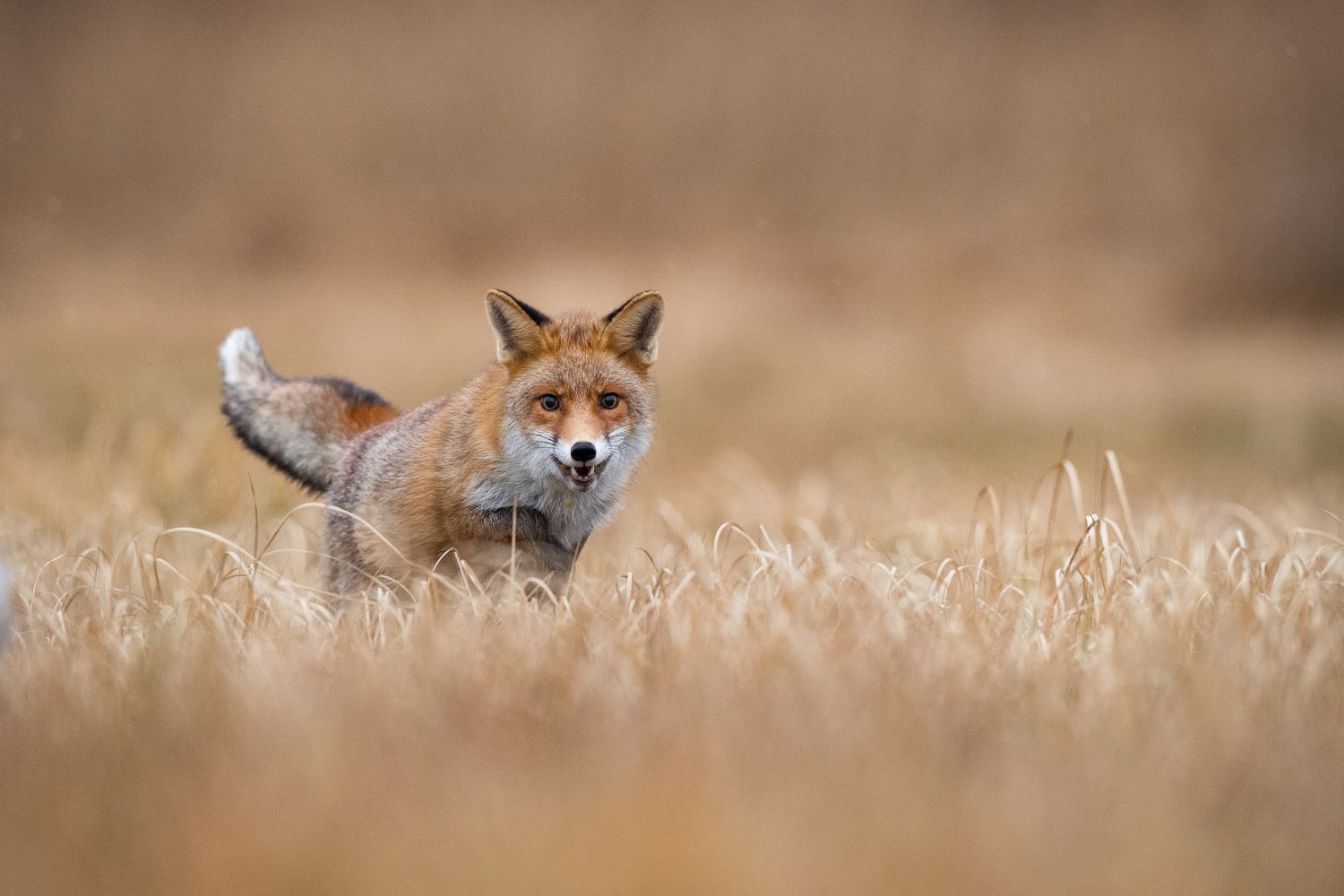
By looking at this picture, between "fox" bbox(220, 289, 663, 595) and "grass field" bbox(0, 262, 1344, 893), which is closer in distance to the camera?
"grass field" bbox(0, 262, 1344, 893)

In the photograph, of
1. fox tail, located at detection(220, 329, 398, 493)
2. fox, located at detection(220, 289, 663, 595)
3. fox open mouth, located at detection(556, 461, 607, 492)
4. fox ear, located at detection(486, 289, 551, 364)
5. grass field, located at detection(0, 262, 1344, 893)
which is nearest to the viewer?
grass field, located at detection(0, 262, 1344, 893)

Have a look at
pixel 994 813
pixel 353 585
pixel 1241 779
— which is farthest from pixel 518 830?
pixel 353 585

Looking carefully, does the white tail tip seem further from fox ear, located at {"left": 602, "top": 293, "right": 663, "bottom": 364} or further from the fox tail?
fox ear, located at {"left": 602, "top": 293, "right": 663, "bottom": 364}

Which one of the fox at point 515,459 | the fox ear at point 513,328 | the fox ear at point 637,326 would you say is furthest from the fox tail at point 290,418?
the fox ear at point 637,326

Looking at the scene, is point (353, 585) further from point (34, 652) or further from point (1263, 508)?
point (1263, 508)

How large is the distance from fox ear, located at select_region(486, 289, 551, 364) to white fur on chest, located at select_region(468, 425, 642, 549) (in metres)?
0.30

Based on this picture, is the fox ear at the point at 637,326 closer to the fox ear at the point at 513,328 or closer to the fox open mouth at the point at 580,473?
the fox ear at the point at 513,328

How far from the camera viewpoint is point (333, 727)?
2.20m

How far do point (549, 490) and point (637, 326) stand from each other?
63cm

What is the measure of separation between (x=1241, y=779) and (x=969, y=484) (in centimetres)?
576

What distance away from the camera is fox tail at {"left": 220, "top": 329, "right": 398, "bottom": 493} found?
171 inches

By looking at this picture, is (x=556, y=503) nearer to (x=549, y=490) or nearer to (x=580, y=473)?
(x=549, y=490)

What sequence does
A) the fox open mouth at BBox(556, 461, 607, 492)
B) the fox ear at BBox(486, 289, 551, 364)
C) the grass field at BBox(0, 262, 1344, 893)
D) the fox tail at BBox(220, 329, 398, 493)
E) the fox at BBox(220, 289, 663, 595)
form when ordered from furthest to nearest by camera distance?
the fox tail at BBox(220, 329, 398, 493) < the fox ear at BBox(486, 289, 551, 364) < the fox at BBox(220, 289, 663, 595) < the fox open mouth at BBox(556, 461, 607, 492) < the grass field at BBox(0, 262, 1344, 893)

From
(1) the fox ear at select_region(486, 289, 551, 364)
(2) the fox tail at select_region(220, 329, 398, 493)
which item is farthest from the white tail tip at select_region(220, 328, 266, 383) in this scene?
(1) the fox ear at select_region(486, 289, 551, 364)
